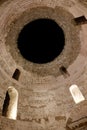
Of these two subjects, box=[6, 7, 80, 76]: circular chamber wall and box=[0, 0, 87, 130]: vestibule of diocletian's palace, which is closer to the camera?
box=[0, 0, 87, 130]: vestibule of diocletian's palace

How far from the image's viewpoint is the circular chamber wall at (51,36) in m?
10.4

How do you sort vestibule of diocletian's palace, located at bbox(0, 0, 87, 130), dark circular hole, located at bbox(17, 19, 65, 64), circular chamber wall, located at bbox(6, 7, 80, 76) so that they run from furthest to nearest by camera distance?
1. dark circular hole, located at bbox(17, 19, 65, 64)
2. circular chamber wall, located at bbox(6, 7, 80, 76)
3. vestibule of diocletian's palace, located at bbox(0, 0, 87, 130)

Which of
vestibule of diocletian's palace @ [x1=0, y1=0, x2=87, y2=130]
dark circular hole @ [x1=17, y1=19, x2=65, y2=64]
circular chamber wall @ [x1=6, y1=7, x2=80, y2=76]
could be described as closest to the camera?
vestibule of diocletian's palace @ [x1=0, y1=0, x2=87, y2=130]

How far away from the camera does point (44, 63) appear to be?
11.3 metres

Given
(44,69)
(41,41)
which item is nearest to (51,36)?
(41,41)

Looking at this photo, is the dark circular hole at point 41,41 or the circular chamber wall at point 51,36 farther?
the dark circular hole at point 41,41

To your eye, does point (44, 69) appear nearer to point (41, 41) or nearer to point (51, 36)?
point (51, 36)

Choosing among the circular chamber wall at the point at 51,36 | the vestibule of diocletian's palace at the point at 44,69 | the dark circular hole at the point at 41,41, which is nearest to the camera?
the vestibule of diocletian's palace at the point at 44,69

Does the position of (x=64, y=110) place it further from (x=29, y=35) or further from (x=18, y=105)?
(x=29, y=35)

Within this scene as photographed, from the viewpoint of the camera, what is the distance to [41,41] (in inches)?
500

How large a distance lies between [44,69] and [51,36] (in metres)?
1.73

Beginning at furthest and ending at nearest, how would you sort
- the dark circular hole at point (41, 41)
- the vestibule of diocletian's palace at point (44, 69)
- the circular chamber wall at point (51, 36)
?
the dark circular hole at point (41, 41)
the circular chamber wall at point (51, 36)
the vestibule of diocletian's palace at point (44, 69)

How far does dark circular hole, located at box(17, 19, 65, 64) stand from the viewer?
1111 centimetres

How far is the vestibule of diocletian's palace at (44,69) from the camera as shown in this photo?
9.99m
